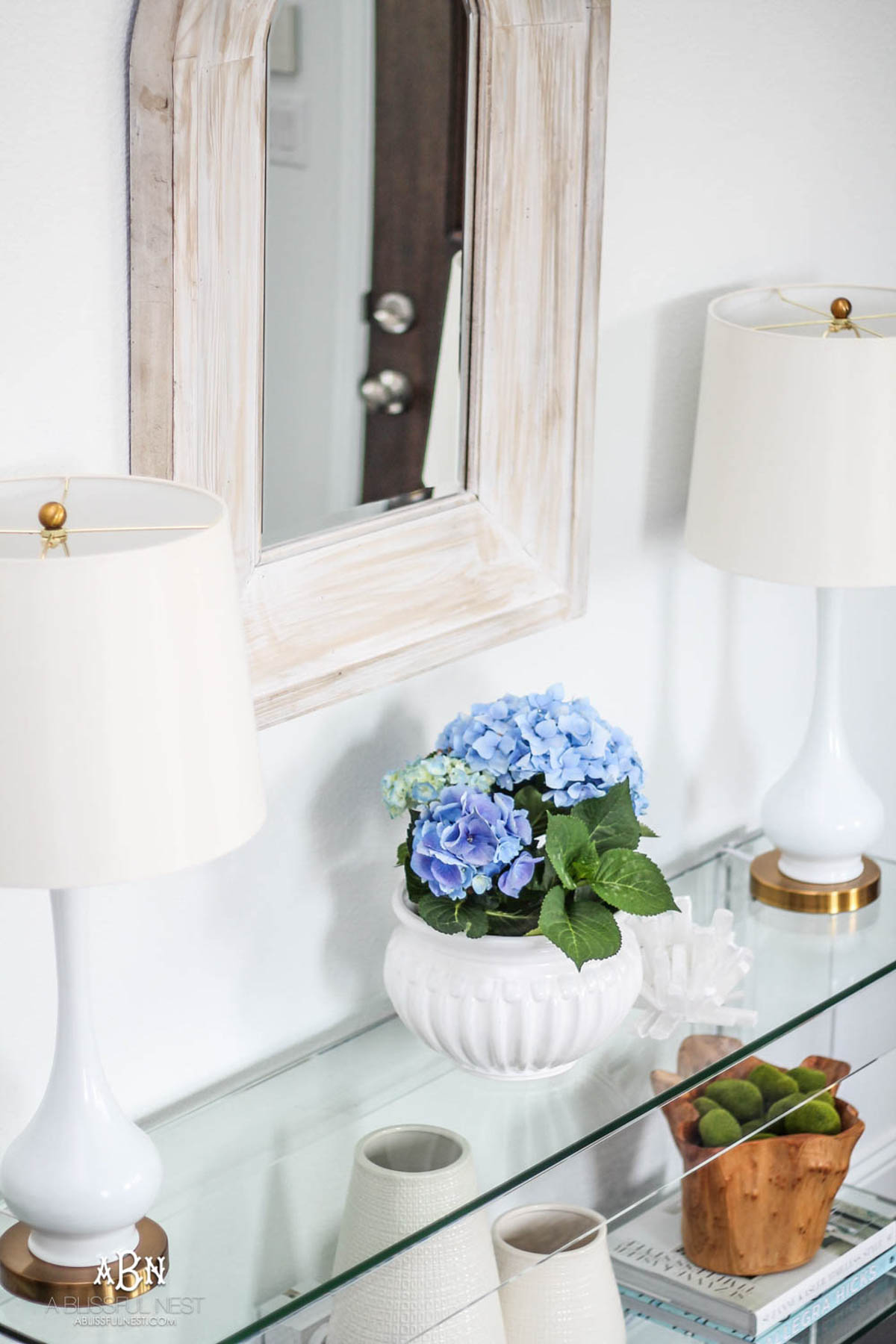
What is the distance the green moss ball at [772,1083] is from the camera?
163cm

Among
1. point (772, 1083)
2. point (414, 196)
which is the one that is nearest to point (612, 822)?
point (772, 1083)

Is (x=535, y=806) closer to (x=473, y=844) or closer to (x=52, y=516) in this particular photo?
(x=473, y=844)

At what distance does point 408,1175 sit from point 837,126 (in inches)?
48.8

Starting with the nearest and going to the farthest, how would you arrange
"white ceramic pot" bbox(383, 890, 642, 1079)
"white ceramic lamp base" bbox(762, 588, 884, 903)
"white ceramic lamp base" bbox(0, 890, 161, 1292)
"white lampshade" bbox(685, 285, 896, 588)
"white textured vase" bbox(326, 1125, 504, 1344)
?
1. "white ceramic lamp base" bbox(0, 890, 161, 1292)
2. "white textured vase" bbox(326, 1125, 504, 1344)
3. "white ceramic pot" bbox(383, 890, 642, 1079)
4. "white lampshade" bbox(685, 285, 896, 588)
5. "white ceramic lamp base" bbox(762, 588, 884, 903)

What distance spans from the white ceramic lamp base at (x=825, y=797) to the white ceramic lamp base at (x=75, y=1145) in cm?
89

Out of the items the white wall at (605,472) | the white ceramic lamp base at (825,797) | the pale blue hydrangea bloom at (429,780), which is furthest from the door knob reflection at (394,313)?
the white ceramic lamp base at (825,797)

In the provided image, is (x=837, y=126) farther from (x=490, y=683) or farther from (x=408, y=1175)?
(x=408, y=1175)

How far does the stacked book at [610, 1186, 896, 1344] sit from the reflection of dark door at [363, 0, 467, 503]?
800 mm

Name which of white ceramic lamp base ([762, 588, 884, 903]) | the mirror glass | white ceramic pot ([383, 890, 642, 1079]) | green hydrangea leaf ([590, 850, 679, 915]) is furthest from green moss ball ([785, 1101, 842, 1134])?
the mirror glass

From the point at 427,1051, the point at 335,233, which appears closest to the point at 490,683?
the point at 427,1051

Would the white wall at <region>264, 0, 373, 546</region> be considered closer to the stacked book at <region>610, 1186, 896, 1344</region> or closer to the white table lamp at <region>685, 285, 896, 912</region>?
the white table lamp at <region>685, 285, 896, 912</region>

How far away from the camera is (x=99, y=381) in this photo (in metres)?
1.20

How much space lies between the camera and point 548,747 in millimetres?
1384

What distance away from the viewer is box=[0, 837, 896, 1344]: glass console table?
1.22 meters
